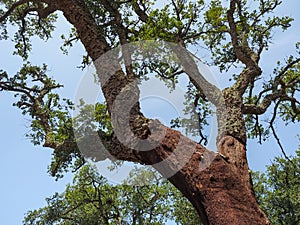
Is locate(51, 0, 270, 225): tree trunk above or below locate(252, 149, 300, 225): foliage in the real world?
below

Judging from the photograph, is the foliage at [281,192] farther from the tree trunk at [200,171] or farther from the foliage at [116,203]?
the tree trunk at [200,171]

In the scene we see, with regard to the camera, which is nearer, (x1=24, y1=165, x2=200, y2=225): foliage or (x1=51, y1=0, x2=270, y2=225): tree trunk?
(x1=51, y1=0, x2=270, y2=225): tree trunk

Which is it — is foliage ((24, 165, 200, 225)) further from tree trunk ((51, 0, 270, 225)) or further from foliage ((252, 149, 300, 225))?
tree trunk ((51, 0, 270, 225))

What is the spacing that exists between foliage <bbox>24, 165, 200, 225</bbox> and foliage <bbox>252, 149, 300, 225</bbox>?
8.66 feet

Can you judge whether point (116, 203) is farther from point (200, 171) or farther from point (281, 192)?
point (200, 171)

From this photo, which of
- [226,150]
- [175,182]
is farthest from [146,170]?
[175,182]

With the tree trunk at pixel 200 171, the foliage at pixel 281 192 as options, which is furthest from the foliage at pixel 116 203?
the tree trunk at pixel 200 171

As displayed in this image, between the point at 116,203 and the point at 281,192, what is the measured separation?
19.9ft

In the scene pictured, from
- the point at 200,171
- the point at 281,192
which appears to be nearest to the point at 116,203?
the point at 281,192

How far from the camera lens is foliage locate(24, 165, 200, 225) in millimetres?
11703

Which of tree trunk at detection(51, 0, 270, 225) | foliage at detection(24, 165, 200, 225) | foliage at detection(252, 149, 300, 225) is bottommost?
tree trunk at detection(51, 0, 270, 225)

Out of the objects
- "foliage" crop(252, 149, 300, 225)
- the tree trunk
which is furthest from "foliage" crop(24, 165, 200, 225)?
the tree trunk

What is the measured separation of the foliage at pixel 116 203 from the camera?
11703 mm

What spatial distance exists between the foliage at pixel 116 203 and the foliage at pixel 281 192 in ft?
8.66
